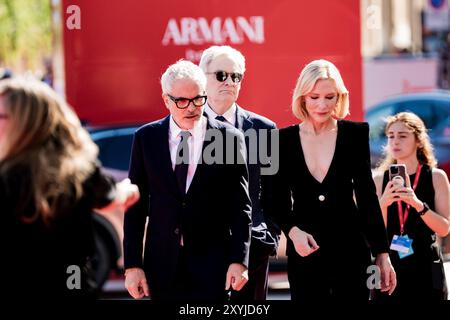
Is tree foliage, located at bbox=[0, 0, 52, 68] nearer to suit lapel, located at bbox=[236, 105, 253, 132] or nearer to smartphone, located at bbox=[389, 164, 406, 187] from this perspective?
suit lapel, located at bbox=[236, 105, 253, 132]

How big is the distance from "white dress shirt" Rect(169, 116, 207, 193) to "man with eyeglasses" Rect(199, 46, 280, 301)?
45 centimetres

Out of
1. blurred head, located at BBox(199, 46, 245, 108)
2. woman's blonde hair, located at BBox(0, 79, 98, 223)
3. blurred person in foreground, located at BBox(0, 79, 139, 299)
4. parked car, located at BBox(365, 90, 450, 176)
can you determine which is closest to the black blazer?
blurred head, located at BBox(199, 46, 245, 108)

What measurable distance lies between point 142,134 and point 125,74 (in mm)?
3358

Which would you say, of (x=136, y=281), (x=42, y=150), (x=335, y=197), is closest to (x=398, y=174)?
(x=335, y=197)

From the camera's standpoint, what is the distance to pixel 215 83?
583cm

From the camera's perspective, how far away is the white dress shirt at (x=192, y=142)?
5.18 meters

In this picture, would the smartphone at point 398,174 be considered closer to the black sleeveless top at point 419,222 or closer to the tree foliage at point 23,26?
the black sleeveless top at point 419,222

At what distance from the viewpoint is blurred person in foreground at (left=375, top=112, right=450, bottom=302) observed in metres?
5.94

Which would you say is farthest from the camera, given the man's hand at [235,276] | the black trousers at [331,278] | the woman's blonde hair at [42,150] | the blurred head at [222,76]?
the blurred head at [222,76]

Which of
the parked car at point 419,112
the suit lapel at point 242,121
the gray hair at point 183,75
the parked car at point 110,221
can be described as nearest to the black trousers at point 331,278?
the suit lapel at point 242,121

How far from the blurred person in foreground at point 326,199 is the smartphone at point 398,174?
0.54 m

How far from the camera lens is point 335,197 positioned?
17.5 feet

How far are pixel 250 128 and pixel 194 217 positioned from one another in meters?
0.84
